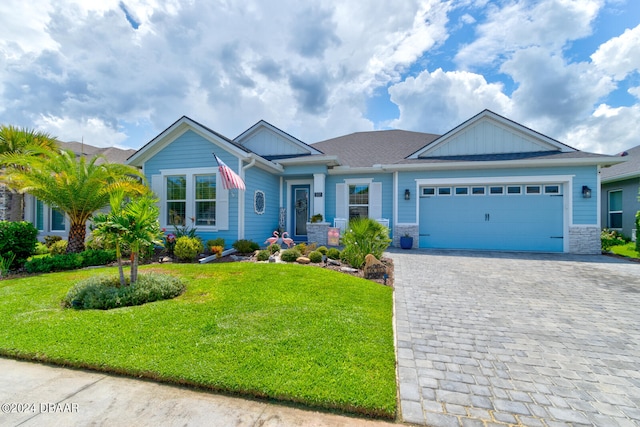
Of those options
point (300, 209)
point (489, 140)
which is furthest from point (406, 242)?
point (489, 140)

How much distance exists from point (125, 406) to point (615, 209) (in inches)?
769

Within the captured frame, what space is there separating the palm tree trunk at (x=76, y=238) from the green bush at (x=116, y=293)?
452cm

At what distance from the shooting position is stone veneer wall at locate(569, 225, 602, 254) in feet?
32.0

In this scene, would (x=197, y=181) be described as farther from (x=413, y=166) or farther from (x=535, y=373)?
(x=535, y=373)

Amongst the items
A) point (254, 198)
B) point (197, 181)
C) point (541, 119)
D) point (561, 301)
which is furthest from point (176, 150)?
point (541, 119)

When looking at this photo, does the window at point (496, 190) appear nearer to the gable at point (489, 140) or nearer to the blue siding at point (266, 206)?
the gable at point (489, 140)

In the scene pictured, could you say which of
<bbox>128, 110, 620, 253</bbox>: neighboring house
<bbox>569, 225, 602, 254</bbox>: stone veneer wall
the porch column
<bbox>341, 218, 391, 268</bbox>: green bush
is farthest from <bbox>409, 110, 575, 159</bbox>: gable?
<bbox>341, 218, 391, 268</bbox>: green bush

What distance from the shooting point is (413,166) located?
35.6ft

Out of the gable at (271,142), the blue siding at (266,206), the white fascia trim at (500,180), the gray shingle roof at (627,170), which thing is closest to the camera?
the blue siding at (266,206)

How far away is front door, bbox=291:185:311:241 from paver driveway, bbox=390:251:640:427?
6535 millimetres

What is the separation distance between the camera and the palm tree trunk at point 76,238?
8.13 m

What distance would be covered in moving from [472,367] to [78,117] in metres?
19.8

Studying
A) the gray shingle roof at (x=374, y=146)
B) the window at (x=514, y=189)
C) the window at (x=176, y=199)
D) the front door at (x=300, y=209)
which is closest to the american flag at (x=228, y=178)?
the window at (x=176, y=199)

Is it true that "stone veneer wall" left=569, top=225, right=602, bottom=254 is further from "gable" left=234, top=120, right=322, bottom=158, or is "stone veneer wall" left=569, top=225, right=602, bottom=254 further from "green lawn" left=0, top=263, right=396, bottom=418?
"gable" left=234, top=120, right=322, bottom=158
